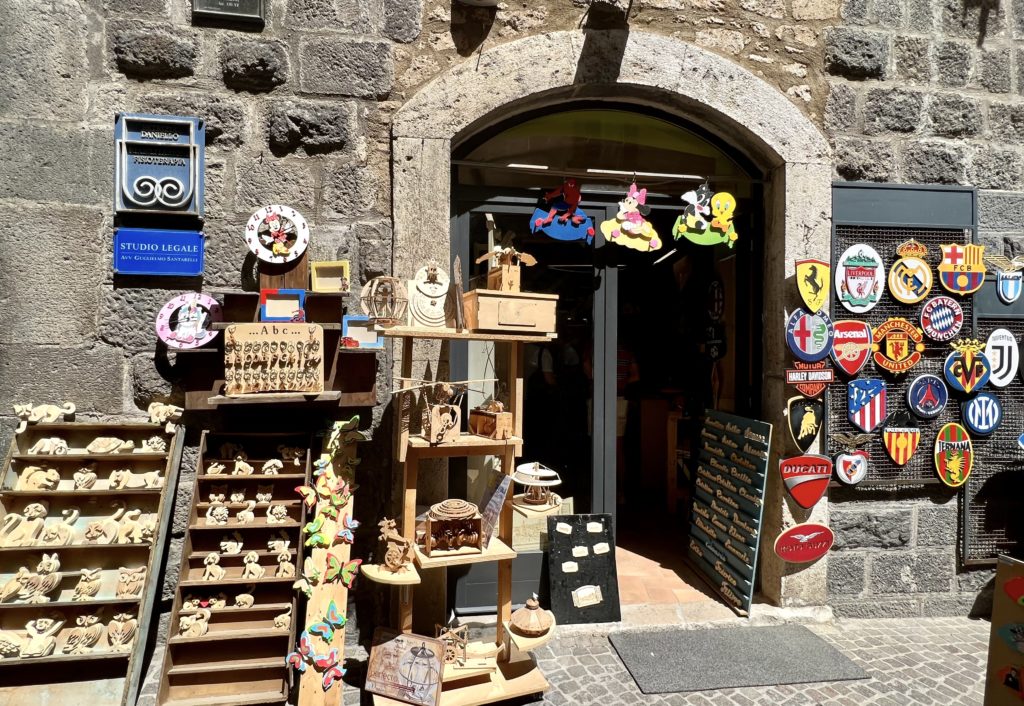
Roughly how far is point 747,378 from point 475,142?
A: 2.23m

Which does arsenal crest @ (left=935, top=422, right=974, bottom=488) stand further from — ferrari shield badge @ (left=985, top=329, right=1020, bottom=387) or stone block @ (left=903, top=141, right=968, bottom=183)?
stone block @ (left=903, top=141, right=968, bottom=183)

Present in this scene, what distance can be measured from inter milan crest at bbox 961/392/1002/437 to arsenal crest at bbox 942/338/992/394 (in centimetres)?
9

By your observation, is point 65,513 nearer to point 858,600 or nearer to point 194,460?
point 194,460

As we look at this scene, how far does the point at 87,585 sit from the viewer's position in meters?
2.53

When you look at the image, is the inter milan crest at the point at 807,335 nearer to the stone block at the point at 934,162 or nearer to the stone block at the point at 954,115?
the stone block at the point at 934,162

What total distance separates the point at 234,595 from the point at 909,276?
3958mm

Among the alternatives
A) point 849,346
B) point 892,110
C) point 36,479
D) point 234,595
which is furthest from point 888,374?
point 36,479

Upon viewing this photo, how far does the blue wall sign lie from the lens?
283 centimetres

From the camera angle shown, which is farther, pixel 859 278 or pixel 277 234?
pixel 859 278

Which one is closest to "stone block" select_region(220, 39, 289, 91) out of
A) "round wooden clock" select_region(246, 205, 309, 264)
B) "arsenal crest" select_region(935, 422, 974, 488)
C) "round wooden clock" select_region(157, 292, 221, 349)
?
"round wooden clock" select_region(246, 205, 309, 264)

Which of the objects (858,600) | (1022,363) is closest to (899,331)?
(1022,363)

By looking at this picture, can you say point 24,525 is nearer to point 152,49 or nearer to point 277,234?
point 277,234

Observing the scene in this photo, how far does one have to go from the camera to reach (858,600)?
137 inches

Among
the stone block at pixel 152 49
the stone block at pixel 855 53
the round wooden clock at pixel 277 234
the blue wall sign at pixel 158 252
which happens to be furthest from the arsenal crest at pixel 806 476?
the stone block at pixel 152 49
